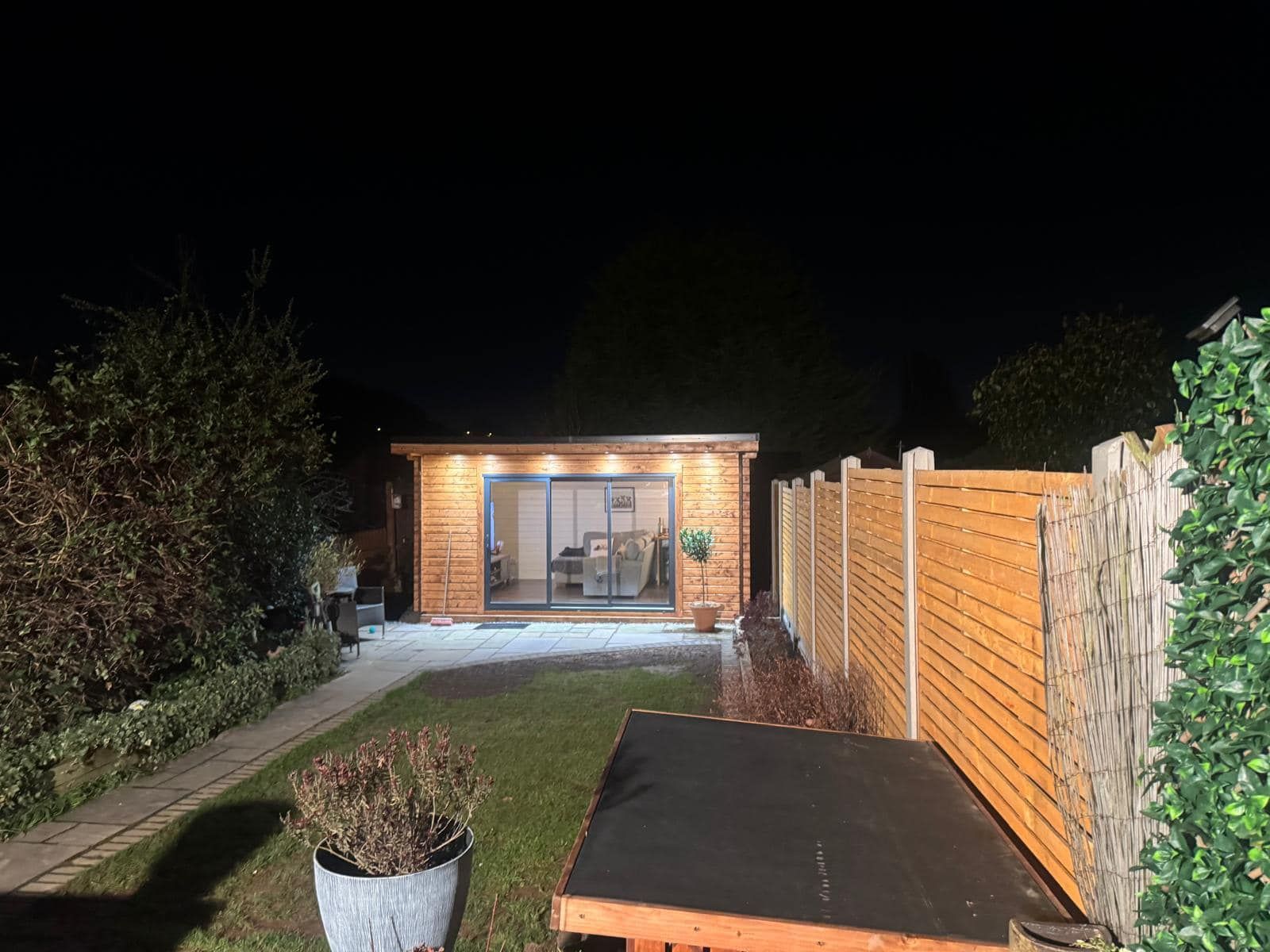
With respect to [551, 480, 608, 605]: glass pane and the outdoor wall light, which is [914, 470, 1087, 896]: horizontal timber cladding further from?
[551, 480, 608, 605]: glass pane

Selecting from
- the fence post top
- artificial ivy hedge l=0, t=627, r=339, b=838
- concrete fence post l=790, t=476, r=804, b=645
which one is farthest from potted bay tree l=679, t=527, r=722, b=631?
the fence post top

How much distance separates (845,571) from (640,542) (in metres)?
7.52

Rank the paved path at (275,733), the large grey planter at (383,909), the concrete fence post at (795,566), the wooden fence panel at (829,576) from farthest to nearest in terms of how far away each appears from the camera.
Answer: the concrete fence post at (795,566)
the wooden fence panel at (829,576)
the paved path at (275,733)
the large grey planter at (383,909)

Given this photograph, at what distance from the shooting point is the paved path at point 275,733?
4.17m

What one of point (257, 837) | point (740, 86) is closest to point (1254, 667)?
point (257, 837)

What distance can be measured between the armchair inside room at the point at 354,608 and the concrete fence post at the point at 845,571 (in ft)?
19.5

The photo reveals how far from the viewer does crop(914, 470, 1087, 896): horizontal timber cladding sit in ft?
6.91

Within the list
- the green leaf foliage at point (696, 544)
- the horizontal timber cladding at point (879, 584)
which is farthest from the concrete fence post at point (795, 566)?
the horizontal timber cladding at point (879, 584)

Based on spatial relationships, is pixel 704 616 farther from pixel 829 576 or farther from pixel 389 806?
pixel 389 806

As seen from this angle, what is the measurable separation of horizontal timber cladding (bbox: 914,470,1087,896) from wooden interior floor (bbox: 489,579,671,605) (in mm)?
9292

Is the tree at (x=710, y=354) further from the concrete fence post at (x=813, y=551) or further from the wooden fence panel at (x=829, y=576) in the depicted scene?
the wooden fence panel at (x=829, y=576)

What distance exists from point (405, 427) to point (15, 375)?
26372mm

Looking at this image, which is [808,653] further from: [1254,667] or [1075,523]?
[1254,667]

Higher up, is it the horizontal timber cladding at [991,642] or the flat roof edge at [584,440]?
the flat roof edge at [584,440]
